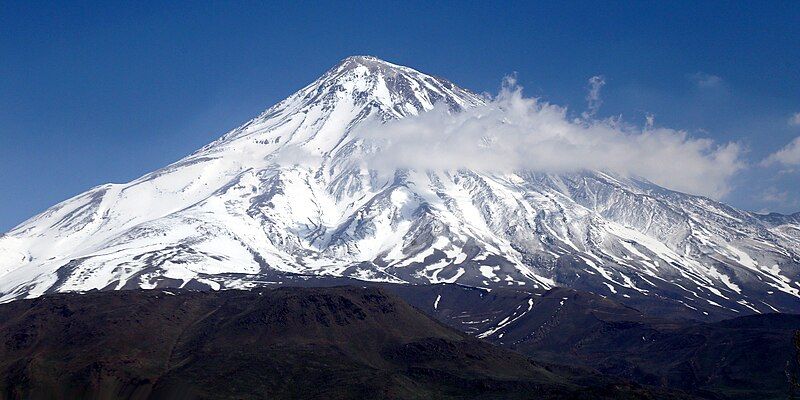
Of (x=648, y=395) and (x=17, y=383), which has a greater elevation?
(x=17, y=383)

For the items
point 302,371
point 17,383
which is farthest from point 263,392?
point 17,383

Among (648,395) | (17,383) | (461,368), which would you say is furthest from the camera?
(461,368)

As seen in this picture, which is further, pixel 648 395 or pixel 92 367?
pixel 92 367

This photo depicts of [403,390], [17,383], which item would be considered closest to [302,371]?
[403,390]

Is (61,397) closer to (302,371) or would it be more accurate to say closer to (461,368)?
(302,371)

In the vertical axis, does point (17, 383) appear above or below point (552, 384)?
above

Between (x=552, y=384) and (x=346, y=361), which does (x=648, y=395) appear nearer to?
(x=552, y=384)

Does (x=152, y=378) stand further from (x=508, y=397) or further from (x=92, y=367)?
(x=508, y=397)

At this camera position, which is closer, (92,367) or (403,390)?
(403,390)

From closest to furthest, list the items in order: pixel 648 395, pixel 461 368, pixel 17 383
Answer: pixel 648 395 < pixel 17 383 < pixel 461 368
